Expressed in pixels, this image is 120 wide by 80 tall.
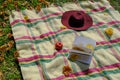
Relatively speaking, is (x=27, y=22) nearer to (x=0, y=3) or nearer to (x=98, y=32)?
(x=0, y=3)

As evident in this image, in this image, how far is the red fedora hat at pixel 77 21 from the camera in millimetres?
3908

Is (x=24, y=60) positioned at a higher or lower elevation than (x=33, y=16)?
lower

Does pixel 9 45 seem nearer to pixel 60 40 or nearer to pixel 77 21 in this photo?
pixel 60 40

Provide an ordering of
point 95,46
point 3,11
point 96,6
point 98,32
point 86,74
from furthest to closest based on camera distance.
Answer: point 96,6
point 3,11
point 98,32
point 95,46
point 86,74

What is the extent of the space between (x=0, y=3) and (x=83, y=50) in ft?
5.84

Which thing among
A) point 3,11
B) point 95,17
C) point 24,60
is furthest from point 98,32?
point 3,11

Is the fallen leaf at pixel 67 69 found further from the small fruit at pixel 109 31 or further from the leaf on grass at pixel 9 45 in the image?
the small fruit at pixel 109 31

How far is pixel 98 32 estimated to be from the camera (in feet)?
13.0

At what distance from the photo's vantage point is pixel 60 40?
371 centimetres

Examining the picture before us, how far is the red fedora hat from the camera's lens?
3908 millimetres

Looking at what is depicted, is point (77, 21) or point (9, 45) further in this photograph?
point (77, 21)

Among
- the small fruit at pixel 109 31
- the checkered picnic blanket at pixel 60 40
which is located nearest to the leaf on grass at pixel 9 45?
the checkered picnic blanket at pixel 60 40

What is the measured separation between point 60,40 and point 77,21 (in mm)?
420

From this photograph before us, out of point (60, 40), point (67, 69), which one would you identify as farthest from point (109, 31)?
point (67, 69)
